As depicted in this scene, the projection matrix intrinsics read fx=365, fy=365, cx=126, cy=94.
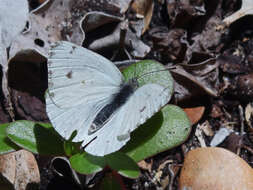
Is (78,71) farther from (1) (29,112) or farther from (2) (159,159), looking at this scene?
(2) (159,159)

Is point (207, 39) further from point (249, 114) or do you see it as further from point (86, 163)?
point (86, 163)

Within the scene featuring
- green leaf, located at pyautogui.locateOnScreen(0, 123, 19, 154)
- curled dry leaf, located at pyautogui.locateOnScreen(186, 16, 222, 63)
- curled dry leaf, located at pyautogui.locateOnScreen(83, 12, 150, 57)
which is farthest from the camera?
curled dry leaf, located at pyautogui.locateOnScreen(186, 16, 222, 63)

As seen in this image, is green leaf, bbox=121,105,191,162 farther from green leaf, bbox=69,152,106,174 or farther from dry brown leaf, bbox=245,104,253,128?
dry brown leaf, bbox=245,104,253,128

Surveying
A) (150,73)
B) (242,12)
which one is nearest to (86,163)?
(150,73)

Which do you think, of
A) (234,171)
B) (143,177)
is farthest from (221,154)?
(143,177)

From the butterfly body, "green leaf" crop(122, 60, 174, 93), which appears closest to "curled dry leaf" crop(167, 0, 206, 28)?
"green leaf" crop(122, 60, 174, 93)
